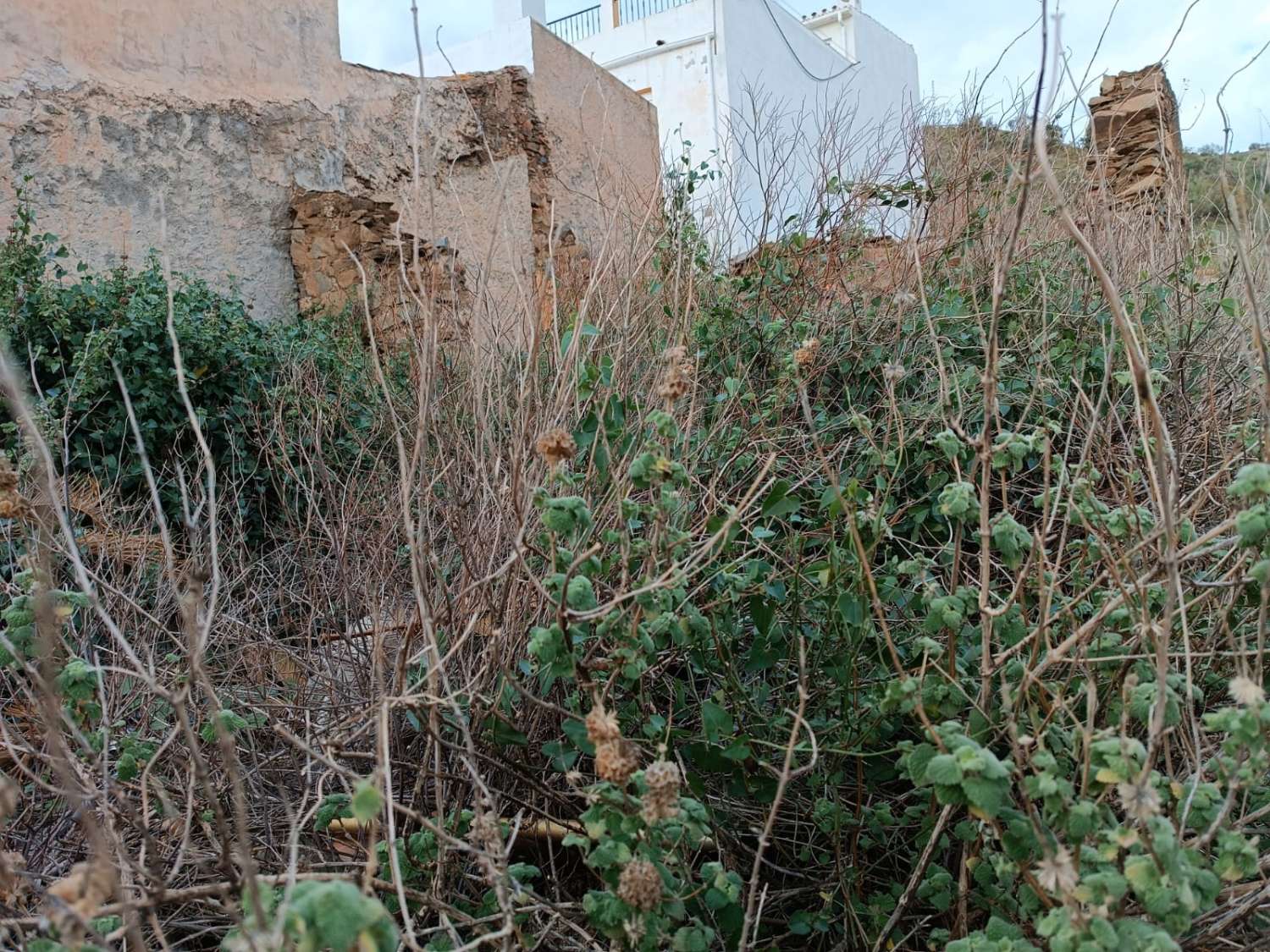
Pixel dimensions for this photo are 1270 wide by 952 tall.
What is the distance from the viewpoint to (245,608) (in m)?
3.09

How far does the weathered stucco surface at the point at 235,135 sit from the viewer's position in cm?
512

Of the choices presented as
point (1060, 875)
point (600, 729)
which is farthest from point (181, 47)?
point (1060, 875)

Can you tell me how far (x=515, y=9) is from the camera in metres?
9.04

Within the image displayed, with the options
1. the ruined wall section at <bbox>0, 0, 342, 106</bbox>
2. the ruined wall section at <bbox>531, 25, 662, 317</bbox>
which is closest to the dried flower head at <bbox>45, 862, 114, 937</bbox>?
the ruined wall section at <bbox>0, 0, 342, 106</bbox>

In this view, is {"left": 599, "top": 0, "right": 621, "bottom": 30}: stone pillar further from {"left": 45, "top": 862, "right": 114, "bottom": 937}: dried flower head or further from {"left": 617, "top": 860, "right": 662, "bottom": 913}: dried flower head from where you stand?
{"left": 45, "top": 862, "right": 114, "bottom": 937}: dried flower head

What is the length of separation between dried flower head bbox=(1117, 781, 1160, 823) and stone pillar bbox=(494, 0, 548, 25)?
879 cm

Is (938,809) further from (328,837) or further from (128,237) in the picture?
(128,237)

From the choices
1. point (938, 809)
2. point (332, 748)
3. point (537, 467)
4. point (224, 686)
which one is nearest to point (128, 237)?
point (224, 686)

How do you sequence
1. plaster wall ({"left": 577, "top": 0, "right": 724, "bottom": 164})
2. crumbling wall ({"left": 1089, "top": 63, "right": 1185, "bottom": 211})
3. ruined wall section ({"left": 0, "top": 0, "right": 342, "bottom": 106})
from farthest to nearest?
plaster wall ({"left": 577, "top": 0, "right": 724, "bottom": 164})
crumbling wall ({"left": 1089, "top": 63, "right": 1185, "bottom": 211})
ruined wall section ({"left": 0, "top": 0, "right": 342, "bottom": 106})

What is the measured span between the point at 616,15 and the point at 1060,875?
17.8 m

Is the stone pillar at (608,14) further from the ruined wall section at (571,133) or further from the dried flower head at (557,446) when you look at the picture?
the dried flower head at (557,446)

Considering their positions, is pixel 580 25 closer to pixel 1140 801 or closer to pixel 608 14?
pixel 608 14

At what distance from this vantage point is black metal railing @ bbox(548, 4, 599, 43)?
56.7 ft

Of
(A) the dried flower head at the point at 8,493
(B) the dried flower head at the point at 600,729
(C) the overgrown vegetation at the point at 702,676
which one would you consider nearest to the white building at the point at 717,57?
(C) the overgrown vegetation at the point at 702,676
